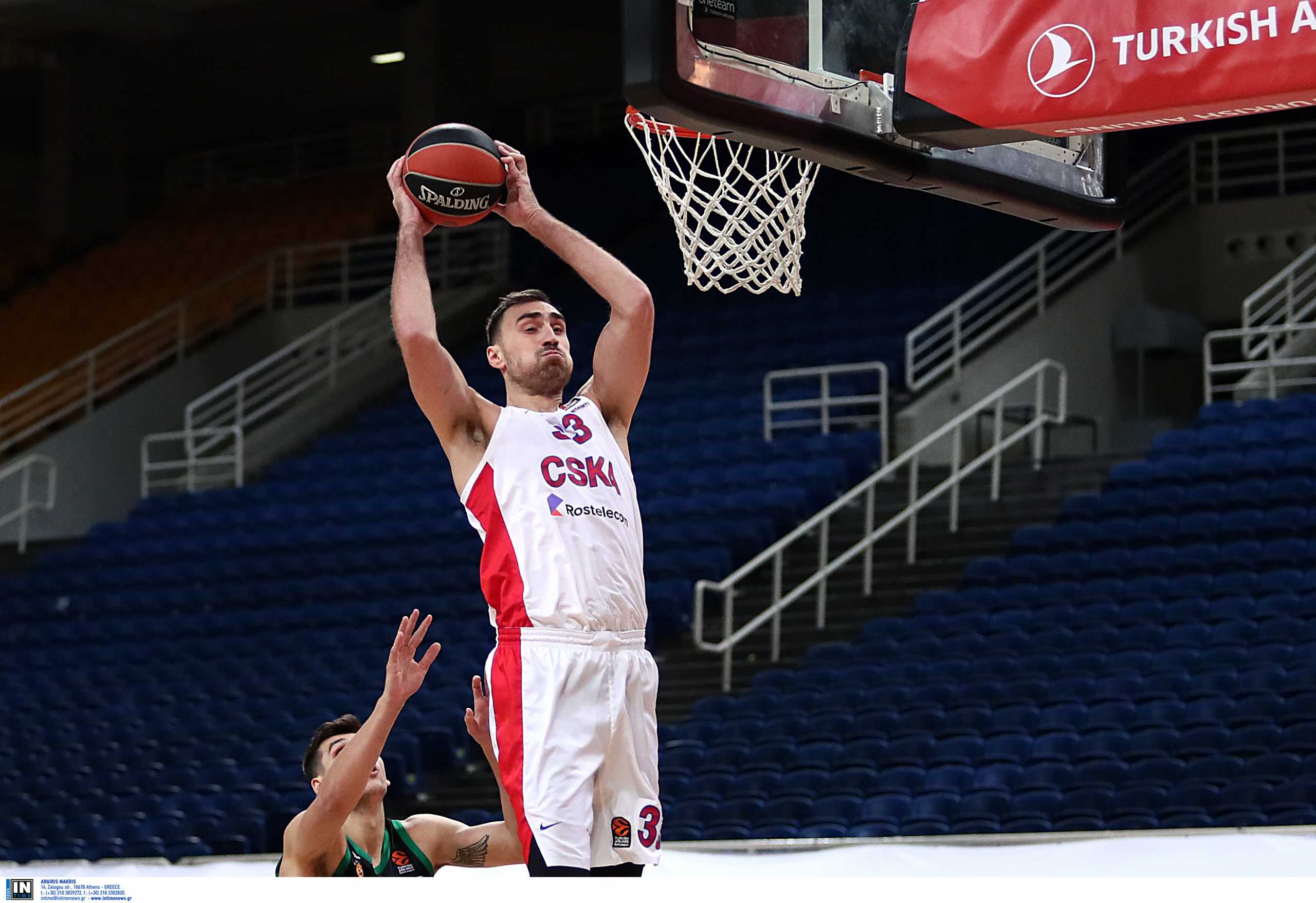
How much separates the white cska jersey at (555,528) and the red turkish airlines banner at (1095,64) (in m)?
1.43

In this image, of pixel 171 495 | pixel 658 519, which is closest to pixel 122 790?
pixel 658 519

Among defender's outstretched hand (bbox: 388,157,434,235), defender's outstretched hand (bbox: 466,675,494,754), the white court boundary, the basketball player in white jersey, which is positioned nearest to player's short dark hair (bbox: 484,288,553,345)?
the basketball player in white jersey

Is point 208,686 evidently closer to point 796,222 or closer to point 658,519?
point 658,519

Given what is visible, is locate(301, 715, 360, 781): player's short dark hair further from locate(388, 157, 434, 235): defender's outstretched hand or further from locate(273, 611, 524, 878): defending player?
locate(388, 157, 434, 235): defender's outstretched hand

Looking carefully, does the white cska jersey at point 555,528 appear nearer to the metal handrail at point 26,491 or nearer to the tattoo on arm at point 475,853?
the tattoo on arm at point 475,853

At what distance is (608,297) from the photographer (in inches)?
173

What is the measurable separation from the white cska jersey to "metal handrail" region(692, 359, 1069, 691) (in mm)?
6821

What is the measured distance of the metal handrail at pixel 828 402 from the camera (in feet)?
45.1

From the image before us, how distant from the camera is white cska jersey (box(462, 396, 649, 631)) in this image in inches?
163

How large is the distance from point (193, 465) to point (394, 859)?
11.9m

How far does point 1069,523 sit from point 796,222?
663 cm

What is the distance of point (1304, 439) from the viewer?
38.8 ft

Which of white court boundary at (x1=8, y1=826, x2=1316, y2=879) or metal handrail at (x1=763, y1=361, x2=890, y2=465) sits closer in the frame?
white court boundary at (x1=8, y1=826, x2=1316, y2=879)

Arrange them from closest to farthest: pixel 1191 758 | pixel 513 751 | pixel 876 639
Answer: pixel 513 751, pixel 1191 758, pixel 876 639
